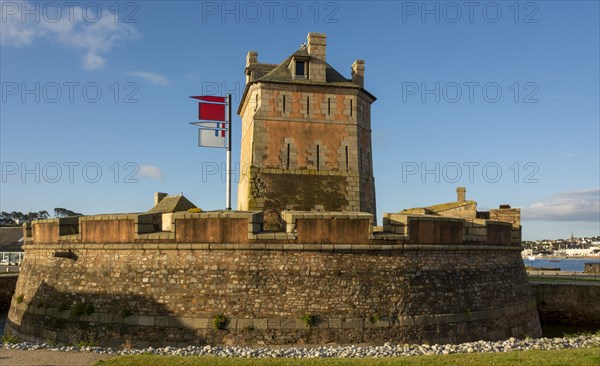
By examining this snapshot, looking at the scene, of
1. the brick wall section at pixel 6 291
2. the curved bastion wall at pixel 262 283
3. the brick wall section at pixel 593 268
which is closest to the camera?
the curved bastion wall at pixel 262 283

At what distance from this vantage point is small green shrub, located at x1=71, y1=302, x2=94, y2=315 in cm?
1316

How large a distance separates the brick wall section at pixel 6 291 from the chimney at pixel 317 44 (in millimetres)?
20466

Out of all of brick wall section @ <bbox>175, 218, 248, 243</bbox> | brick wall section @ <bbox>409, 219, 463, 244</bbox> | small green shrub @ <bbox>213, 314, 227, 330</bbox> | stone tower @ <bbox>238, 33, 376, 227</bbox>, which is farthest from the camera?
stone tower @ <bbox>238, 33, 376, 227</bbox>

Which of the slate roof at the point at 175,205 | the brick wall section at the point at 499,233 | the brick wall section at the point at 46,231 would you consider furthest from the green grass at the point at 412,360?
the slate roof at the point at 175,205

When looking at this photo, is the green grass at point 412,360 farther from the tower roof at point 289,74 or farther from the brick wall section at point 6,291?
the brick wall section at point 6,291

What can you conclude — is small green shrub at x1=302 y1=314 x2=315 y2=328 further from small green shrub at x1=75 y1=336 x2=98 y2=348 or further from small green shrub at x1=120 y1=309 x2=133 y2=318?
small green shrub at x1=75 y1=336 x2=98 y2=348

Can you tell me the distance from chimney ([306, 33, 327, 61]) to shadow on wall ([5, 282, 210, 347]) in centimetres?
1257

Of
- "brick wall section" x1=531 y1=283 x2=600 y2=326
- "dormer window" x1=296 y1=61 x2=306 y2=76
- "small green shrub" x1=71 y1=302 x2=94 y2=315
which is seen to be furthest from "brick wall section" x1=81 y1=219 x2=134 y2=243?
"brick wall section" x1=531 y1=283 x2=600 y2=326

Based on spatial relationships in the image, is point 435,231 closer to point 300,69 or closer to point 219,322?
point 219,322

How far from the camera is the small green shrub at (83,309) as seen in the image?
13.2 metres

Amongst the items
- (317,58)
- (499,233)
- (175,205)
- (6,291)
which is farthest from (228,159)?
(6,291)

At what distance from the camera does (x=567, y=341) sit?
40.5 feet

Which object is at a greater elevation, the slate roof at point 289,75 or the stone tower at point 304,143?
the slate roof at point 289,75

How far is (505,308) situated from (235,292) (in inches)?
351
